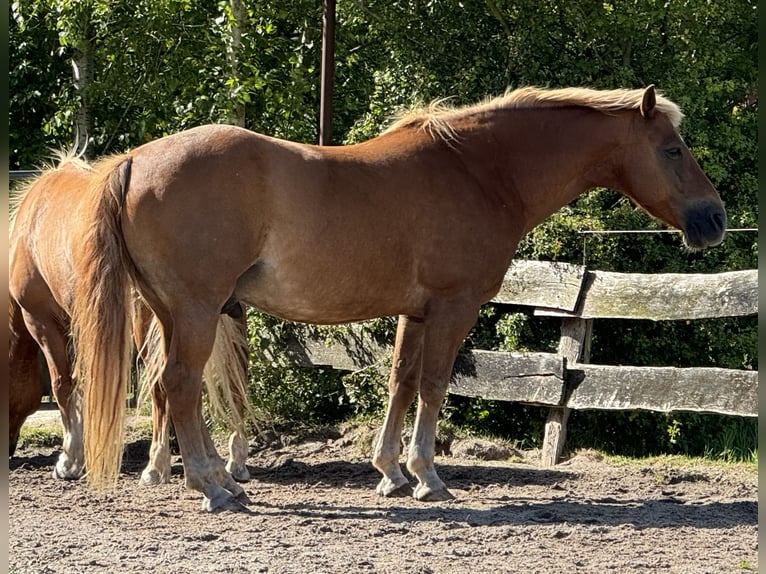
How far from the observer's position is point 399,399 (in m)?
5.99

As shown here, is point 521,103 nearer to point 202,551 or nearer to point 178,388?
point 178,388

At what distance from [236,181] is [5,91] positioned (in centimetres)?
349

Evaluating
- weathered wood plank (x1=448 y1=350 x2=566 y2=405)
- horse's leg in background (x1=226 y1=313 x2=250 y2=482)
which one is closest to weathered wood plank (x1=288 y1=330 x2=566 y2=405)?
weathered wood plank (x1=448 y1=350 x2=566 y2=405)

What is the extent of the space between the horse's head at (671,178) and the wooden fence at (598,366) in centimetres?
97

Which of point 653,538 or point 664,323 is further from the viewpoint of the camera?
Answer: point 664,323

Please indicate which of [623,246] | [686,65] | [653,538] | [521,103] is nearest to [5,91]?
[653,538]

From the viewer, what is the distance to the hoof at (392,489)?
5.86m

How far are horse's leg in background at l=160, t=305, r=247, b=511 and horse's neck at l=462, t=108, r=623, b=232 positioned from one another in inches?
74.0

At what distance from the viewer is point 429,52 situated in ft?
29.9

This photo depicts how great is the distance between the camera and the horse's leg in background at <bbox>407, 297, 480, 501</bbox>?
5.65m

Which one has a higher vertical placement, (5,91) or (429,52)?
(429,52)

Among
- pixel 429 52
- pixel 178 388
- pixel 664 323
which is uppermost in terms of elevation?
pixel 429 52

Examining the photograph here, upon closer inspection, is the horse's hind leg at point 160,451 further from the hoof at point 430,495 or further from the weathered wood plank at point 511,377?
the weathered wood plank at point 511,377

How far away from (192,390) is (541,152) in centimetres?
242
